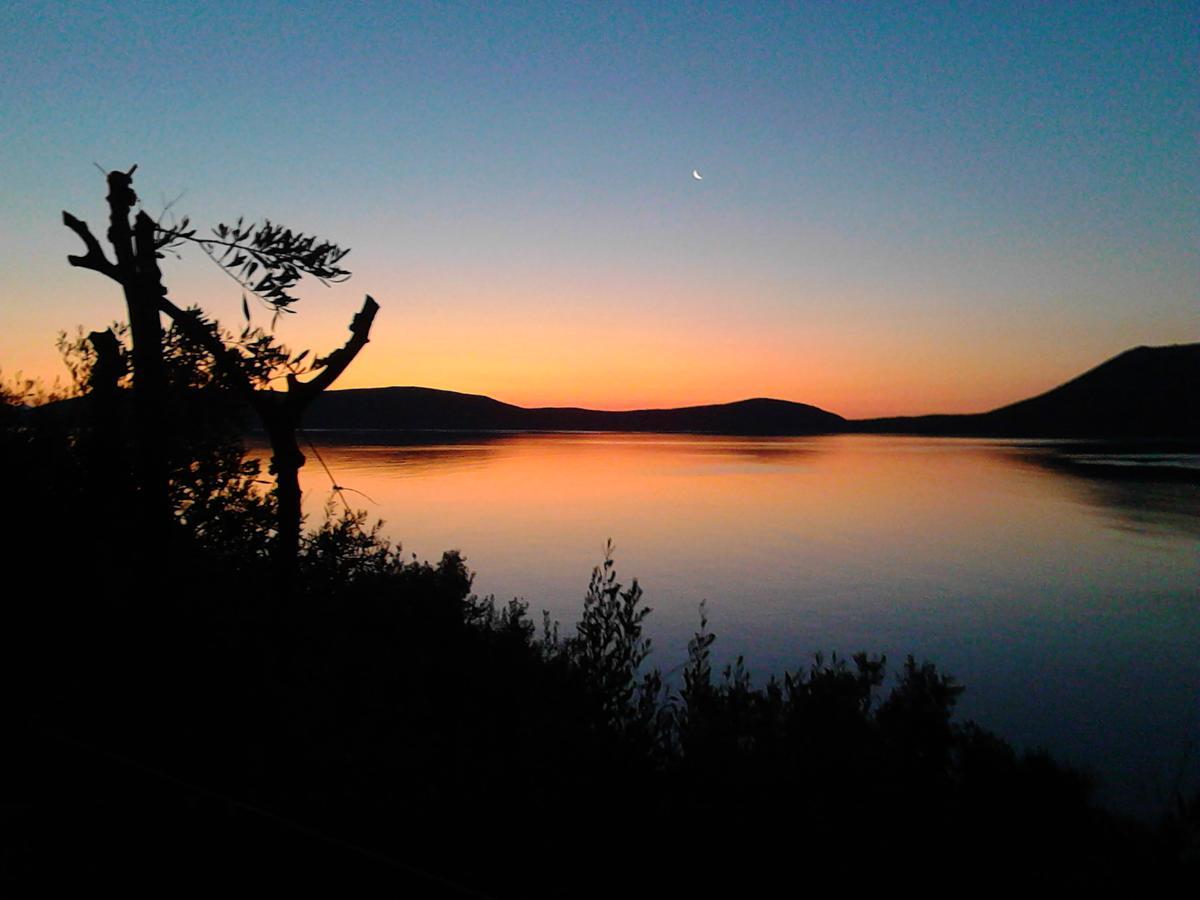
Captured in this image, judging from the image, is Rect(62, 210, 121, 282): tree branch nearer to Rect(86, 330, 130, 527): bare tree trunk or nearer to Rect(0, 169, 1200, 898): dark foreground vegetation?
Rect(0, 169, 1200, 898): dark foreground vegetation

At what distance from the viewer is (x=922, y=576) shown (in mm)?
34125

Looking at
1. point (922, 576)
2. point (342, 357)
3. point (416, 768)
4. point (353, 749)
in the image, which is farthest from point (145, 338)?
point (922, 576)

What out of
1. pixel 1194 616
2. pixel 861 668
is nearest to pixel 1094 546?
pixel 1194 616

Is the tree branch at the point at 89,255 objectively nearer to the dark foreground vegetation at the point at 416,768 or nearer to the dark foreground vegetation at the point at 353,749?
the dark foreground vegetation at the point at 353,749

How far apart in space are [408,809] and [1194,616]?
30.4 m

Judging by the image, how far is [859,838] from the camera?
7211 mm

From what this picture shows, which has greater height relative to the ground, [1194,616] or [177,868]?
[177,868]

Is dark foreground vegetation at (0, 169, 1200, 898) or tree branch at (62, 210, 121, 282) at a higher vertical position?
tree branch at (62, 210, 121, 282)

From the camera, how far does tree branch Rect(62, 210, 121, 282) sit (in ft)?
33.8

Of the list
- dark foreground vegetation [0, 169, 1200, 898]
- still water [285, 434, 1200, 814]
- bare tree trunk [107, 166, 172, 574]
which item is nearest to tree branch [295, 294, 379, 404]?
dark foreground vegetation [0, 169, 1200, 898]

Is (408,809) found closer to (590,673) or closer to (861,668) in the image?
(590,673)

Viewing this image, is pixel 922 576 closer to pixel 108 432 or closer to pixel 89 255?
pixel 108 432

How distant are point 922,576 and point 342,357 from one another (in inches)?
1206

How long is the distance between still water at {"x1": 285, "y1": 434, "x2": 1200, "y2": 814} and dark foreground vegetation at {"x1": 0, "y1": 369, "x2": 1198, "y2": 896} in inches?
105
